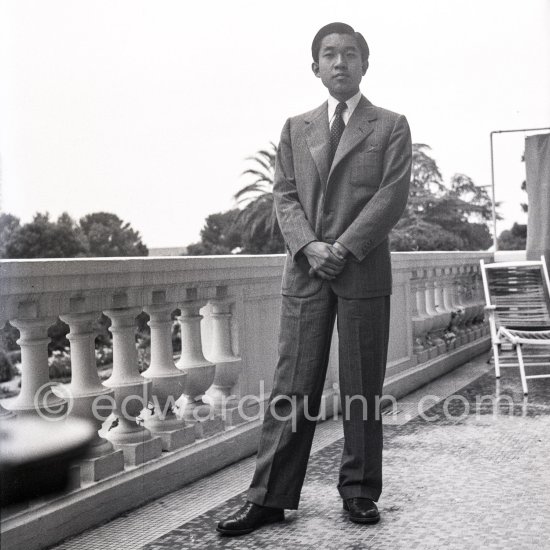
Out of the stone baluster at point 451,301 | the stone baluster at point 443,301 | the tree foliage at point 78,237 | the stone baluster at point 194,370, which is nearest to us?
the stone baluster at point 194,370

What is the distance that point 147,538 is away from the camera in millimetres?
2605

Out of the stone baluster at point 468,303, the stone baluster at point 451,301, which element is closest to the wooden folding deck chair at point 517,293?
the stone baluster at point 451,301

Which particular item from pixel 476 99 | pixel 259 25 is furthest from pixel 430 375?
pixel 476 99

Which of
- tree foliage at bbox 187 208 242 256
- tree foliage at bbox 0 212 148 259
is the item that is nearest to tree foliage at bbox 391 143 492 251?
Result: tree foliage at bbox 187 208 242 256

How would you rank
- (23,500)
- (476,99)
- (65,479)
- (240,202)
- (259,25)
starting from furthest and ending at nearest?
1. (240,202)
2. (476,99)
3. (259,25)
4. (65,479)
5. (23,500)

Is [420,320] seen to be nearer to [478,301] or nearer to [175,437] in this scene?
[478,301]

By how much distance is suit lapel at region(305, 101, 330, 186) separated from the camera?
274 centimetres

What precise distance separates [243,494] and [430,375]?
3251 millimetres

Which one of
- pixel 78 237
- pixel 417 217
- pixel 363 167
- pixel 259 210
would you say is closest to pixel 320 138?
pixel 363 167

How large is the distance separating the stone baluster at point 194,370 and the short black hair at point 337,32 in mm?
1263

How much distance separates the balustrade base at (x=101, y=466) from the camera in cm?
279

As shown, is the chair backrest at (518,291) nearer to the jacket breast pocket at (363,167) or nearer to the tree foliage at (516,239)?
the jacket breast pocket at (363,167)

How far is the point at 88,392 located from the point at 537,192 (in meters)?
5.81

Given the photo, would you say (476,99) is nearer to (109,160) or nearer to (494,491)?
(494,491)
